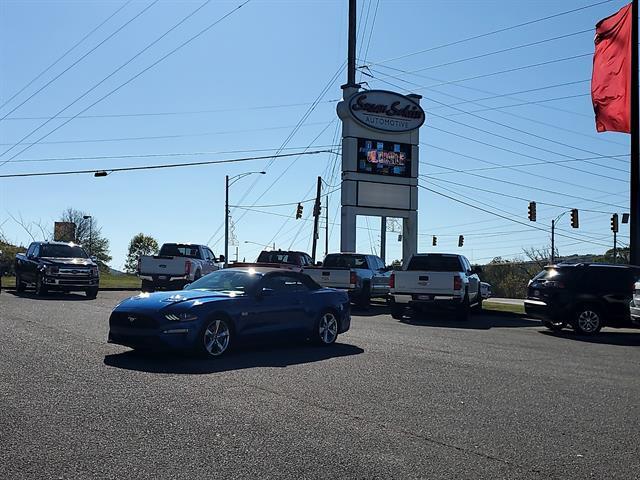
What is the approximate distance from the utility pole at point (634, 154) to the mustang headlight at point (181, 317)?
16.5m

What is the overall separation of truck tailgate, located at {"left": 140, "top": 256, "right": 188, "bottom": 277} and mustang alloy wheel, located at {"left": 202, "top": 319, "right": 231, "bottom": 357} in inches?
641

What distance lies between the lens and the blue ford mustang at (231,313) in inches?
415

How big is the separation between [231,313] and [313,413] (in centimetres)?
419

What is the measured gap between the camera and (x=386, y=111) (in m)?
32.0

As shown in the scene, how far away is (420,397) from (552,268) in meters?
10.7

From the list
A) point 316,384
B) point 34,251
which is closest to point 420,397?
point 316,384

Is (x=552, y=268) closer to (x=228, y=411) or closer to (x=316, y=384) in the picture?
(x=316, y=384)

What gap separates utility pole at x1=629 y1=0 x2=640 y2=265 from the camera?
22.7 meters

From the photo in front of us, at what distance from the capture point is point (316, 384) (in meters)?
9.01

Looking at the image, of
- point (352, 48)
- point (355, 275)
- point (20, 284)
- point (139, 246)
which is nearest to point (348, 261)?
point (355, 275)

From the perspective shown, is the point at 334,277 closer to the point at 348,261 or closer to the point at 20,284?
the point at 348,261

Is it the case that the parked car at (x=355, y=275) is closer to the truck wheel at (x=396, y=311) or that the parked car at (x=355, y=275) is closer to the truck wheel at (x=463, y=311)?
the truck wheel at (x=396, y=311)

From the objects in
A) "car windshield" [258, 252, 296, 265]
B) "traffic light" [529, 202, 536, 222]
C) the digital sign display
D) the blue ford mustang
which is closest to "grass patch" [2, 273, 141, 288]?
"car windshield" [258, 252, 296, 265]

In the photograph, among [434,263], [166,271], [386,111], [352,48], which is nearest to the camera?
[434,263]
